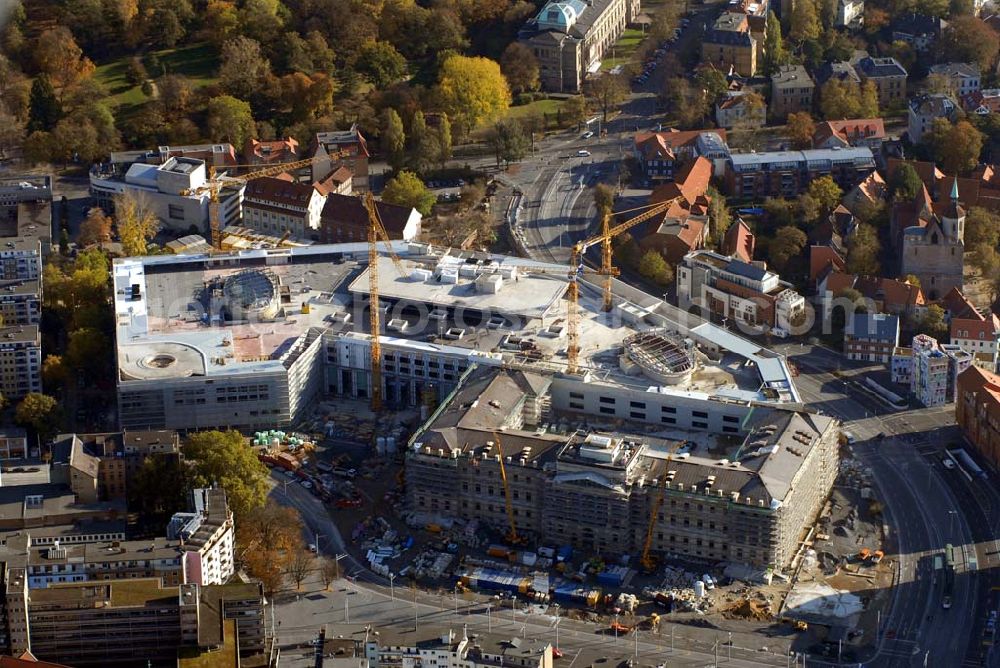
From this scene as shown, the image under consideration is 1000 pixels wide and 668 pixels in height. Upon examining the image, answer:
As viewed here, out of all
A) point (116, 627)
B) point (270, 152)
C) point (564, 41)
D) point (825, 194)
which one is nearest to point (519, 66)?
point (564, 41)

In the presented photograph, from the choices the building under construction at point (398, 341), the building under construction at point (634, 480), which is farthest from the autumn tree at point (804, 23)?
the building under construction at point (634, 480)

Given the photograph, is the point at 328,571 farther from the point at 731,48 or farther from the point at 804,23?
the point at 804,23

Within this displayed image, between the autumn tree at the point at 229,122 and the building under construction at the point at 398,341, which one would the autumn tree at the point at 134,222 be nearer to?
the building under construction at the point at 398,341

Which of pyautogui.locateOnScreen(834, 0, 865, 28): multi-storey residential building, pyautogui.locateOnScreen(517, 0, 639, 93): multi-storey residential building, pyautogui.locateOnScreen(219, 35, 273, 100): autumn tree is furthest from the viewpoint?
pyautogui.locateOnScreen(834, 0, 865, 28): multi-storey residential building

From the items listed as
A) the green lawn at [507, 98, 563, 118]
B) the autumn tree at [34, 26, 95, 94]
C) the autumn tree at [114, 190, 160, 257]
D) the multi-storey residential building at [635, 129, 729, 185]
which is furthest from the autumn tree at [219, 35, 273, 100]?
the multi-storey residential building at [635, 129, 729, 185]

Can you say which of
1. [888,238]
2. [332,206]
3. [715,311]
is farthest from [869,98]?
[332,206]

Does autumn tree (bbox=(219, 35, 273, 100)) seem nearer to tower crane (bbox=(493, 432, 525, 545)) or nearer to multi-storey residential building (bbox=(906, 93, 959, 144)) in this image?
multi-storey residential building (bbox=(906, 93, 959, 144))
